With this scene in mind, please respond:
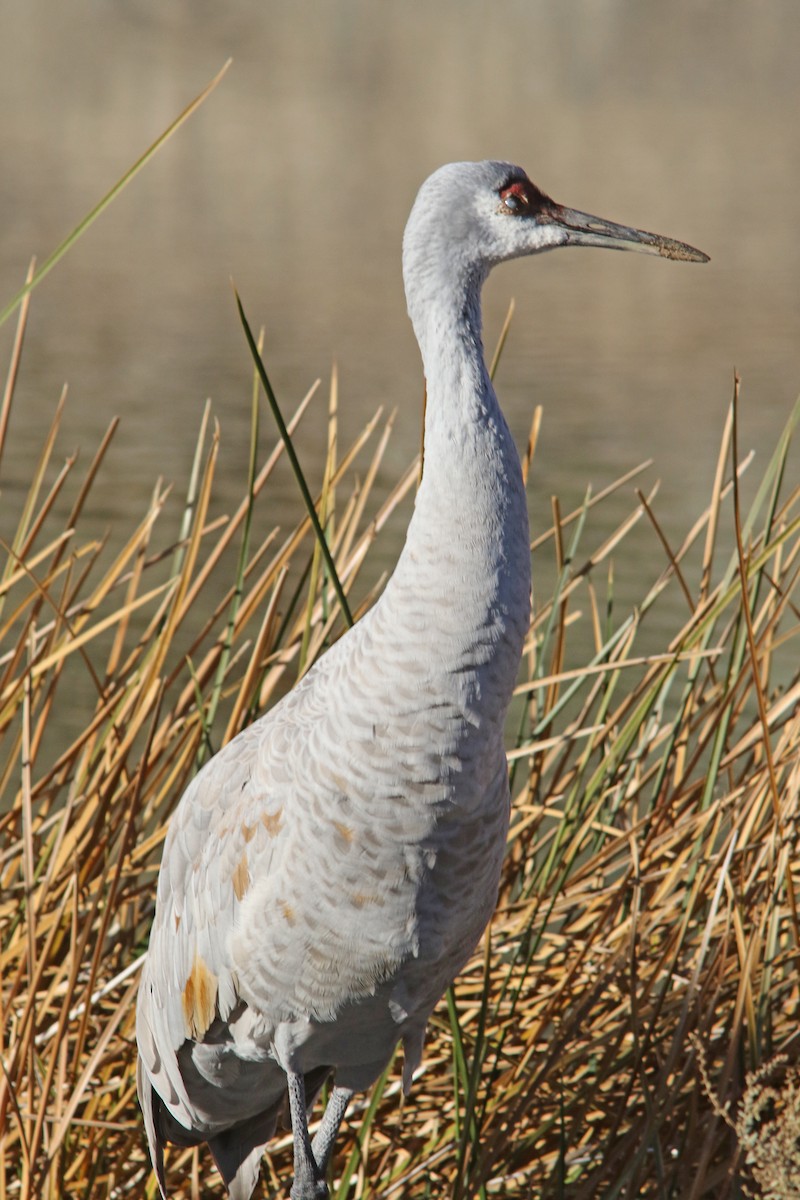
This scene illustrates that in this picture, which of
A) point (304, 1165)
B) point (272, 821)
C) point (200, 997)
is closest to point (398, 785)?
point (272, 821)

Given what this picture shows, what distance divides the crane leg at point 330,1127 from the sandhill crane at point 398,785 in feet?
0.12

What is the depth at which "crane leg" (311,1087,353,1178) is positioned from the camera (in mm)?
1870

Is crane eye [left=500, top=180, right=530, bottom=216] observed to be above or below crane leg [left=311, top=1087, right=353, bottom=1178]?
above

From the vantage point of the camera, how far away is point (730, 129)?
19.1 metres

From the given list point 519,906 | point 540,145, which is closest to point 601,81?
point 540,145

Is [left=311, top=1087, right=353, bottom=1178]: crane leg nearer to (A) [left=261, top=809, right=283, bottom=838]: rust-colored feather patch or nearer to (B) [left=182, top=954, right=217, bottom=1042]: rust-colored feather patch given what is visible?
(B) [left=182, top=954, right=217, bottom=1042]: rust-colored feather patch

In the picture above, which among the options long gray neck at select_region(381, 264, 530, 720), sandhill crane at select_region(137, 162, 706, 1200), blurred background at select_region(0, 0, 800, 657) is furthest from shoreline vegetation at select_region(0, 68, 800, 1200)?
blurred background at select_region(0, 0, 800, 657)

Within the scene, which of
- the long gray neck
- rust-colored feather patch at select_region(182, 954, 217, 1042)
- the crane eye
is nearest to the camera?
the long gray neck

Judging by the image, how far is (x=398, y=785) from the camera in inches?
60.6

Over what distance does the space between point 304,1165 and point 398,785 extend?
58 cm

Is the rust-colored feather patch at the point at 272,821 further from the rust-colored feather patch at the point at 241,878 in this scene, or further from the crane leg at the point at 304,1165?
the crane leg at the point at 304,1165

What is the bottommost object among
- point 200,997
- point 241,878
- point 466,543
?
point 200,997

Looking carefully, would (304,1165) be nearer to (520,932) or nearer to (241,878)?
(241,878)

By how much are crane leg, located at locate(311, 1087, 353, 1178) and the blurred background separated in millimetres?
3631
